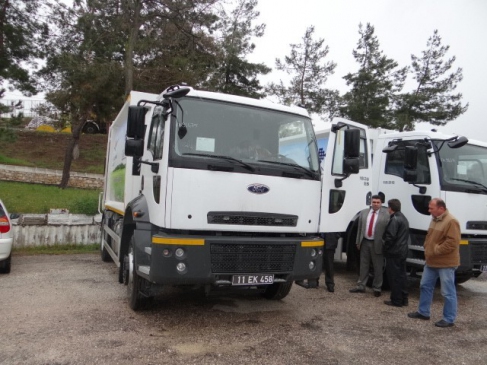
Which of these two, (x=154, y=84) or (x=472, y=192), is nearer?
(x=472, y=192)

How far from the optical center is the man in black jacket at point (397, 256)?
625 cm

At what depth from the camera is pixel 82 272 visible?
7738 millimetres

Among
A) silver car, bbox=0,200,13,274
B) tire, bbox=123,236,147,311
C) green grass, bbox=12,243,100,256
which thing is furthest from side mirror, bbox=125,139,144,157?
green grass, bbox=12,243,100,256

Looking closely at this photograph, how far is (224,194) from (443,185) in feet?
13.1

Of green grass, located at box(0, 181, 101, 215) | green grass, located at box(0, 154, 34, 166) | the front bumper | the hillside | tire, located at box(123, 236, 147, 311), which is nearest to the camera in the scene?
the front bumper

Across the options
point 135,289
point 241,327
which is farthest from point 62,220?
point 241,327

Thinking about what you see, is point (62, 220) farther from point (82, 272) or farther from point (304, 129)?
point (304, 129)

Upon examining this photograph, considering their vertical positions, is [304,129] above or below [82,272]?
above

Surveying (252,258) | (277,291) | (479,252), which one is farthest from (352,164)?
(479,252)

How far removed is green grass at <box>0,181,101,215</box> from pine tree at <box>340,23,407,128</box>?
17821 mm

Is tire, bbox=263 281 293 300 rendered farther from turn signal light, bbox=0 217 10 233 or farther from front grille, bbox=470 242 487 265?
turn signal light, bbox=0 217 10 233

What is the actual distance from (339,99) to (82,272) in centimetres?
2237

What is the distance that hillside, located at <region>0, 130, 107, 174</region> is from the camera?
26.4 m

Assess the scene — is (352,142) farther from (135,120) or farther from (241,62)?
(241,62)
